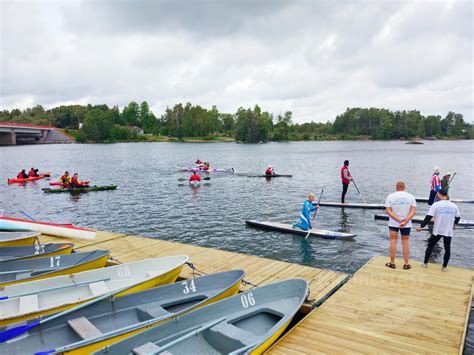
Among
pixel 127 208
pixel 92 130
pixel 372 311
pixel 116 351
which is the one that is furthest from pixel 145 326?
pixel 92 130

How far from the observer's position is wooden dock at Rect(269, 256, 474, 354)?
7016 mm

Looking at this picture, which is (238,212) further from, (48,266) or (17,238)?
(48,266)

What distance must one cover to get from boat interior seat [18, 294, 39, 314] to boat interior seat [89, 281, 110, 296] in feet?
4.27

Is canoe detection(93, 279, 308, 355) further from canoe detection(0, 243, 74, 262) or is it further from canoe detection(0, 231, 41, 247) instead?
canoe detection(0, 231, 41, 247)

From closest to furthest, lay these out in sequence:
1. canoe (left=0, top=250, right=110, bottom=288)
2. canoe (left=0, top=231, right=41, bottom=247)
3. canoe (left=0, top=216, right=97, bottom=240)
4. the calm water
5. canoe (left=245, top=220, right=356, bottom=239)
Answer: canoe (left=0, top=250, right=110, bottom=288), canoe (left=0, top=231, right=41, bottom=247), canoe (left=0, top=216, right=97, bottom=240), the calm water, canoe (left=245, top=220, right=356, bottom=239)

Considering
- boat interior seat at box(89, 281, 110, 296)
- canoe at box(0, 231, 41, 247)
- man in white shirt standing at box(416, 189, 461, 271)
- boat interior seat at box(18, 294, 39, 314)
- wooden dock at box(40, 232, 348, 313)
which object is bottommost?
wooden dock at box(40, 232, 348, 313)

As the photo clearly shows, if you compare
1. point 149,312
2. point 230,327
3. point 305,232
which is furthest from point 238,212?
point 230,327

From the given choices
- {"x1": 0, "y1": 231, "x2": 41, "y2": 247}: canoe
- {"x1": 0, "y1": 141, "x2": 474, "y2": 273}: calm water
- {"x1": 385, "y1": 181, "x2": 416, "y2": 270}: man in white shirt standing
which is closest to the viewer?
{"x1": 385, "y1": 181, "x2": 416, "y2": 270}: man in white shirt standing

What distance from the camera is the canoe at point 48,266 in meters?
10.7

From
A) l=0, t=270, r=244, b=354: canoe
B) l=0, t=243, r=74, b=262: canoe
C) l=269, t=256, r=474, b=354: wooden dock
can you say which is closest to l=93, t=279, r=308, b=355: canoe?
l=0, t=270, r=244, b=354: canoe

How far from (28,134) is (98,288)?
525ft

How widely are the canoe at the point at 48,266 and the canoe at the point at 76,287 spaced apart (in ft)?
4.08

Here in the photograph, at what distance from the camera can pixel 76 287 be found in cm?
971

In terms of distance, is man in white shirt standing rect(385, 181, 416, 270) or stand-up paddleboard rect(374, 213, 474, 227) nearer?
man in white shirt standing rect(385, 181, 416, 270)
